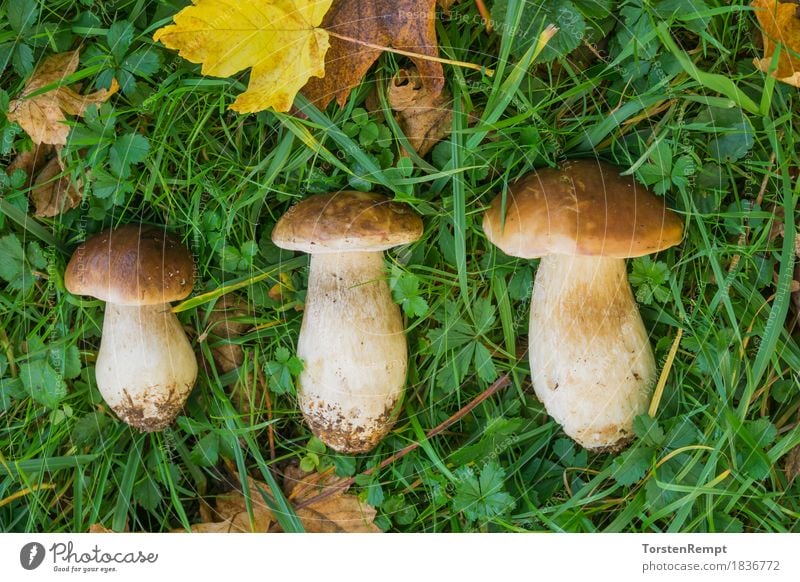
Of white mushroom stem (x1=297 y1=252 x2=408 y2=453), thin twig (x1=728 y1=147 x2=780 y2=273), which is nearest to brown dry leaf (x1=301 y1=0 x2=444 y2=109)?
white mushroom stem (x1=297 y1=252 x2=408 y2=453)

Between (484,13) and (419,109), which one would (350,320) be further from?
(484,13)

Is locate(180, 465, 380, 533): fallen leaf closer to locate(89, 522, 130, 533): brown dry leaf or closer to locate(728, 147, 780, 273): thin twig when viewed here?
locate(89, 522, 130, 533): brown dry leaf

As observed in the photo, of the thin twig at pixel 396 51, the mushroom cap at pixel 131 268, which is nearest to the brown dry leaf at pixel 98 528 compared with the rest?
the mushroom cap at pixel 131 268

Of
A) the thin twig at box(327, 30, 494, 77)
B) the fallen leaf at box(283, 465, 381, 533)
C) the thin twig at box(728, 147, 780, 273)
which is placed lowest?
the fallen leaf at box(283, 465, 381, 533)

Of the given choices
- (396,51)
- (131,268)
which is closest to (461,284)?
(396,51)

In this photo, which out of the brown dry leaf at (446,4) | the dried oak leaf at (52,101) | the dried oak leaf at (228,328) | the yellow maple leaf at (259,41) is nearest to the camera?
the yellow maple leaf at (259,41)

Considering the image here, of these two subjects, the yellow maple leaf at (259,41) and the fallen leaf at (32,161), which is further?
the fallen leaf at (32,161)

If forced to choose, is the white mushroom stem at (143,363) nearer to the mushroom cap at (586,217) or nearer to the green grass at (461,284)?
the green grass at (461,284)
